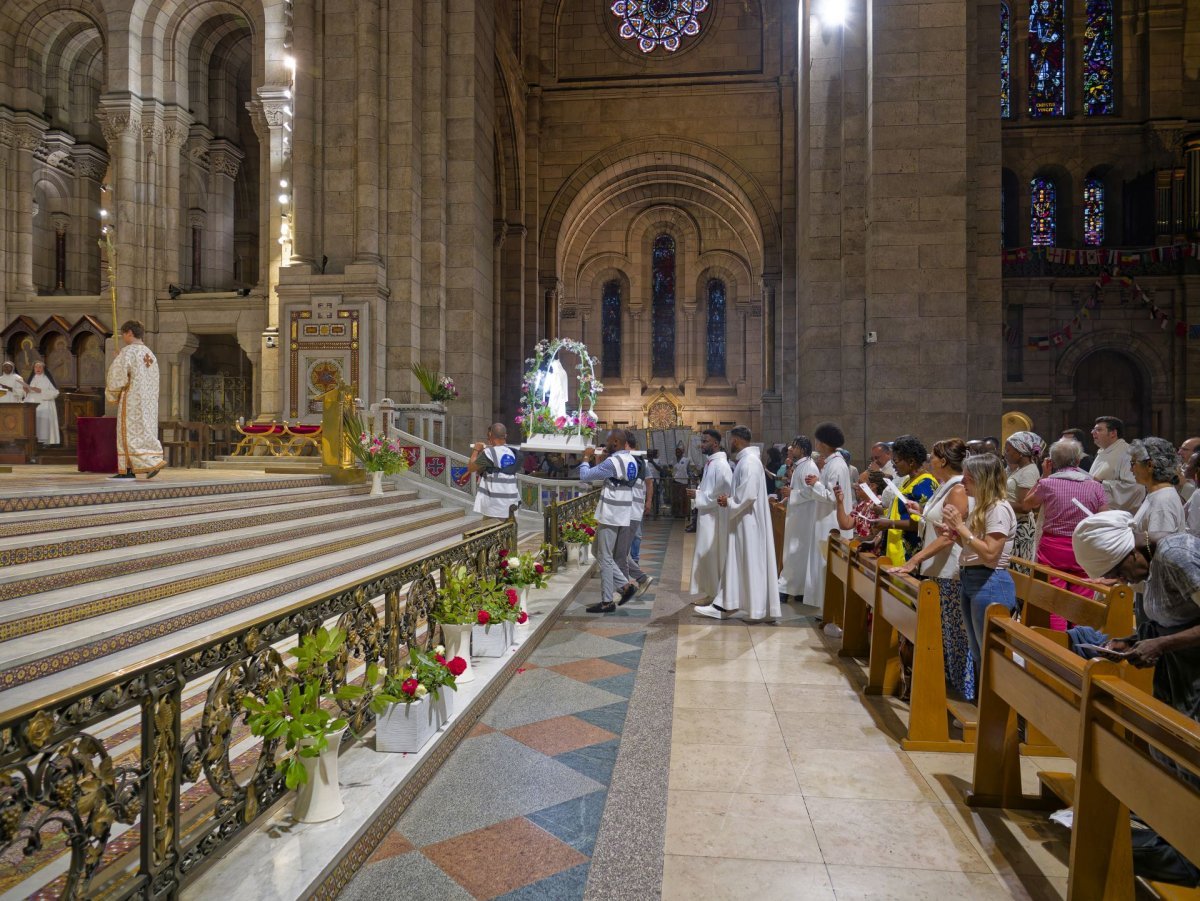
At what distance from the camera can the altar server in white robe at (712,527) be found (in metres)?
7.07

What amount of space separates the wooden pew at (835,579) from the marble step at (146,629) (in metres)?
3.52

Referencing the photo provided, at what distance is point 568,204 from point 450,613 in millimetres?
21334

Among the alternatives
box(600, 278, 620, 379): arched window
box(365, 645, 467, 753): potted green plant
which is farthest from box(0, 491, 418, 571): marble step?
box(600, 278, 620, 379): arched window

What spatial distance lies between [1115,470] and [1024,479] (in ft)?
2.99

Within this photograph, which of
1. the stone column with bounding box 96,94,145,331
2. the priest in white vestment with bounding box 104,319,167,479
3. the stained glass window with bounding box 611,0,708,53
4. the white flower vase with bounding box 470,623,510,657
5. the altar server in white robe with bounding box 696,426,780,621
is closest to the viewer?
the white flower vase with bounding box 470,623,510,657

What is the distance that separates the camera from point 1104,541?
3920 millimetres

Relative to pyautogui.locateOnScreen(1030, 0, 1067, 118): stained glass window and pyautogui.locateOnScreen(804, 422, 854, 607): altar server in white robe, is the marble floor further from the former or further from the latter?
pyautogui.locateOnScreen(1030, 0, 1067, 118): stained glass window

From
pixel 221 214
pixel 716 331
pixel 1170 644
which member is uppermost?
pixel 221 214

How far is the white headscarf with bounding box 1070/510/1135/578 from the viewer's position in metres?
3.87

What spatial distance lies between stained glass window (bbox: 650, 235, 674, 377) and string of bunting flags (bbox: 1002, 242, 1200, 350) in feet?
47.8

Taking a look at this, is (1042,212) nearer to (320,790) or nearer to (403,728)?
(403,728)

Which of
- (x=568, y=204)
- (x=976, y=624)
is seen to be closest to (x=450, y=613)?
(x=976, y=624)

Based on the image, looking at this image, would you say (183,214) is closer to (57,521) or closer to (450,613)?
(57,521)

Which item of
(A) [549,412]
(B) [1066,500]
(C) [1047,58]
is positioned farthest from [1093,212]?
(B) [1066,500]
